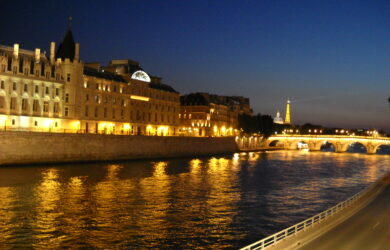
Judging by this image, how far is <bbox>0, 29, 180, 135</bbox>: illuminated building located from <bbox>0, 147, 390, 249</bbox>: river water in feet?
55.8

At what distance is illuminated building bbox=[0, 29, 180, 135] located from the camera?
76188 mm

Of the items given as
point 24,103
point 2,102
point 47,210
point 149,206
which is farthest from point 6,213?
point 24,103

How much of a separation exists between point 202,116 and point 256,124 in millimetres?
26347

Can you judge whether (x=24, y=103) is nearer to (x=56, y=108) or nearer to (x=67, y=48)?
(x=56, y=108)

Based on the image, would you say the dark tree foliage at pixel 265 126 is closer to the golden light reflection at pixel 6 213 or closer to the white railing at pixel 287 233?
the white railing at pixel 287 233

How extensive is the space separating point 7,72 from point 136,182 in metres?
34.6

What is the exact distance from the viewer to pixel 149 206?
39.6 metres

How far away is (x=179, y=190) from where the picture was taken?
50000 millimetres

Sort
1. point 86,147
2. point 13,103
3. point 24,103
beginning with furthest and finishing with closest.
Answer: point 86,147, point 24,103, point 13,103

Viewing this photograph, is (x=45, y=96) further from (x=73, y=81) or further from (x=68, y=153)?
(x=68, y=153)

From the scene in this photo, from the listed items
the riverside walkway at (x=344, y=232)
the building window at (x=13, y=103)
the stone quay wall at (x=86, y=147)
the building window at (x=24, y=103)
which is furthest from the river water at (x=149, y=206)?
the building window at (x=24, y=103)

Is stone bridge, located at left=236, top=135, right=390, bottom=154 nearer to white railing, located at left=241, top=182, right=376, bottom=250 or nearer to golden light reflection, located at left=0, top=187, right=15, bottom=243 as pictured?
golden light reflection, located at left=0, top=187, right=15, bottom=243

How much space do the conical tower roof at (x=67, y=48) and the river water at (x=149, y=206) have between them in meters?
32.7

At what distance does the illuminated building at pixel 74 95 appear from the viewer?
76.2 metres
